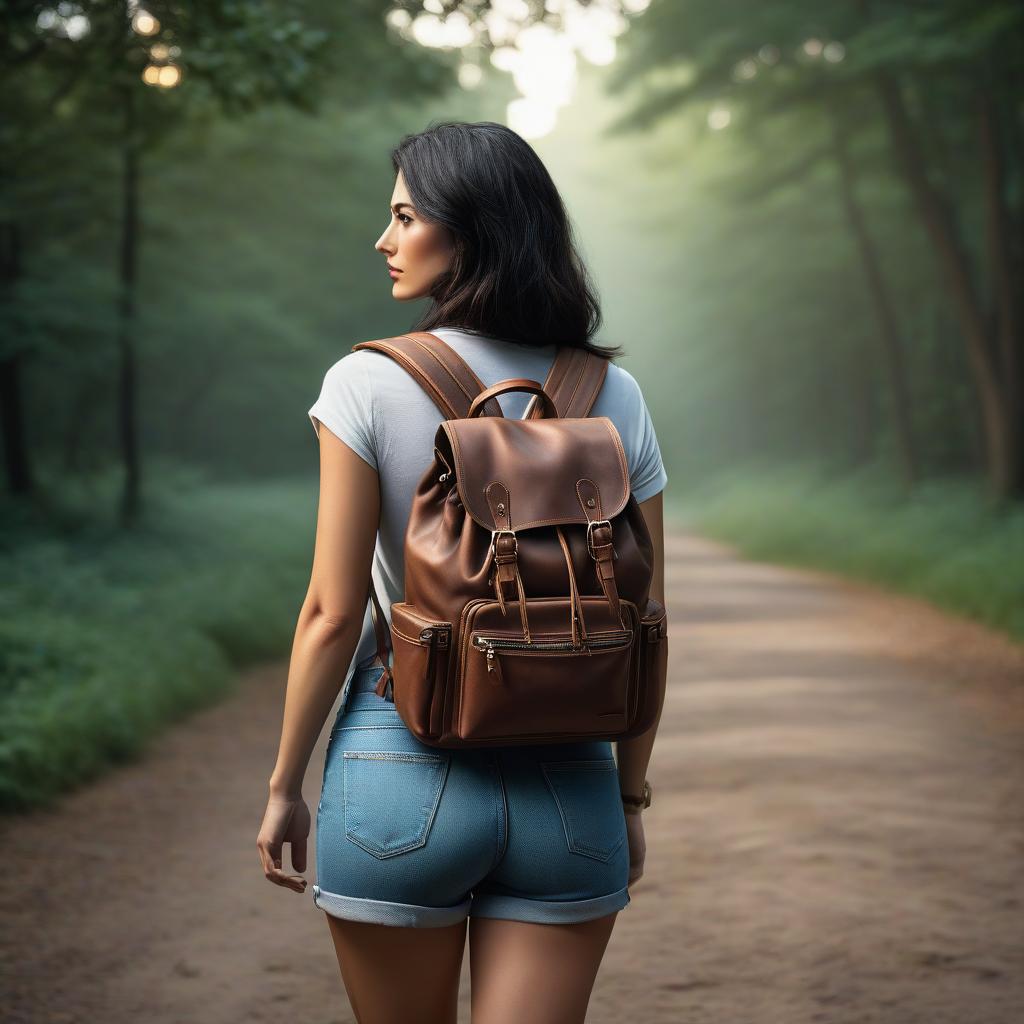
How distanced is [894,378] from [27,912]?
67.4 feet

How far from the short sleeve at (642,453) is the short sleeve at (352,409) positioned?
1.48 ft

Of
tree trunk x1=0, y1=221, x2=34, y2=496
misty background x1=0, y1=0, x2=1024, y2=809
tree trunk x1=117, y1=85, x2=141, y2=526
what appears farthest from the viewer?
tree trunk x1=117, y1=85, x2=141, y2=526

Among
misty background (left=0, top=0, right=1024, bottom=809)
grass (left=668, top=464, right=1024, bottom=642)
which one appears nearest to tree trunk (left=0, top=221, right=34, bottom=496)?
misty background (left=0, top=0, right=1024, bottom=809)

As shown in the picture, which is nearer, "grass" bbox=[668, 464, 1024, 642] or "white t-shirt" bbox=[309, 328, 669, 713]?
"white t-shirt" bbox=[309, 328, 669, 713]

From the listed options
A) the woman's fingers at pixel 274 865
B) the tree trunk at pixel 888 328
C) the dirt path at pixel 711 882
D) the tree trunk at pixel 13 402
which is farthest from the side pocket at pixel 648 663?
the tree trunk at pixel 888 328

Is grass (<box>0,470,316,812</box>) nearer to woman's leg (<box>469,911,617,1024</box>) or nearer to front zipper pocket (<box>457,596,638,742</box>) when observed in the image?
woman's leg (<box>469,911,617,1024</box>)

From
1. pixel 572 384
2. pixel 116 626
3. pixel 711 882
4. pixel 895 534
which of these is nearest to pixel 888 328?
pixel 895 534

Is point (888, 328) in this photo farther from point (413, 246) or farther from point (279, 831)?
point (279, 831)

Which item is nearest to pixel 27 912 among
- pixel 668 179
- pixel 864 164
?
pixel 864 164

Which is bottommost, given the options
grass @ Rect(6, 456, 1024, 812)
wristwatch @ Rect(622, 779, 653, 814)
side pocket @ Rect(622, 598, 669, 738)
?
Answer: grass @ Rect(6, 456, 1024, 812)

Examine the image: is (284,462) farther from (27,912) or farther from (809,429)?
(27,912)

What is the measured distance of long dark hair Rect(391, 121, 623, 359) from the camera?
2086mm

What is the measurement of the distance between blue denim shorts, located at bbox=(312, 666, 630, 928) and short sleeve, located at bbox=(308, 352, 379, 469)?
371 mm

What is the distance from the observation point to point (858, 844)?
5.67 metres
